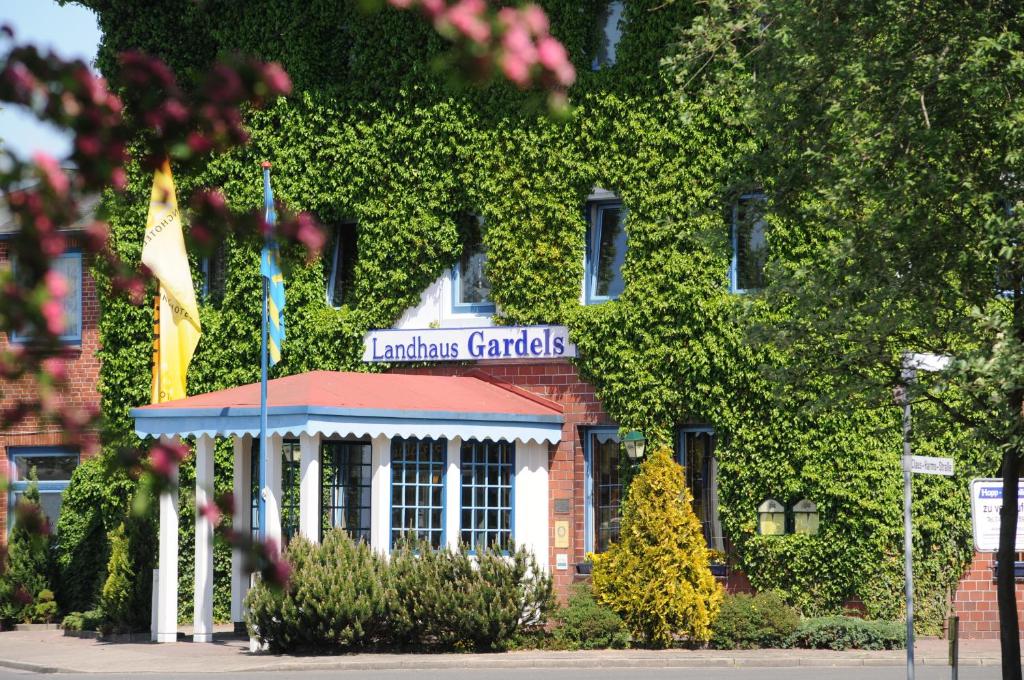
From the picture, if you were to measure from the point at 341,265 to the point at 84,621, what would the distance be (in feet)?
23.2

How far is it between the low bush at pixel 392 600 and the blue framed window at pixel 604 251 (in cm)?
542

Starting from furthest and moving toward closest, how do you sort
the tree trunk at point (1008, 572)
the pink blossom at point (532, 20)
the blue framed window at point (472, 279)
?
the blue framed window at point (472, 279), the tree trunk at point (1008, 572), the pink blossom at point (532, 20)

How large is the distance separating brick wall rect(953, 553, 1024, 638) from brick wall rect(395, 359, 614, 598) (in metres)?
5.67

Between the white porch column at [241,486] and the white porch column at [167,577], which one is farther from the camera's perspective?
the white porch column at [241,486]

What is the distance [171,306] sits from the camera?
22781mm

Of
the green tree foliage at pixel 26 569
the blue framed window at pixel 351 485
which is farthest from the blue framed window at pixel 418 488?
the green tree foliage at pixel 26 569

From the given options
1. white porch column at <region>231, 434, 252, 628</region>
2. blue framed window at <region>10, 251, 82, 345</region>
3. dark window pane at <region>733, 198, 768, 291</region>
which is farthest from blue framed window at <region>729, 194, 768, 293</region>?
blue framed window at <region>10, 251, 82, 345</region>

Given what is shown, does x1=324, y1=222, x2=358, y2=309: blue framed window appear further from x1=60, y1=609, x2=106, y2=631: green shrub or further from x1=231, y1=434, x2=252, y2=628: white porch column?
x1=60, y1=609, x2=106, y2=631: green shrub

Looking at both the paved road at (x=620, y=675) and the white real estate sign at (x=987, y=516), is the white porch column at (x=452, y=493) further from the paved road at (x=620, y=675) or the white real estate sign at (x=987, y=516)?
the white real estate sign at (x=987, y=516)

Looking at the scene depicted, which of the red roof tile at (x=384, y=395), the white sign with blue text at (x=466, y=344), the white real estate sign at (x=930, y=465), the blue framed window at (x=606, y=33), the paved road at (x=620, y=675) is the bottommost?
the paved road at (x=620, y=675)

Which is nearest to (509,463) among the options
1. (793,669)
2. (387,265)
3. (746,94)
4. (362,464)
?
(362,464)

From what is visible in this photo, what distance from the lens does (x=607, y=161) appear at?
2402cm

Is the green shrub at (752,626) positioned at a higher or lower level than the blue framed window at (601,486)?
lower

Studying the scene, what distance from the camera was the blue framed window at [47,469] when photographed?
28844mm
